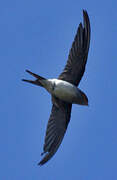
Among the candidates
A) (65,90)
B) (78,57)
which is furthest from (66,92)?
(78,57)

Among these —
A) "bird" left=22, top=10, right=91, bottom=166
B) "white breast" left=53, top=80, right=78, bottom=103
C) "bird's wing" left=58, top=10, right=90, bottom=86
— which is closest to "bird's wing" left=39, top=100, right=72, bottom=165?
"bird" left=22, top=10, right=91, bottom=166

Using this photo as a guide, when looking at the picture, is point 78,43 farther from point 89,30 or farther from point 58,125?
point 58,125

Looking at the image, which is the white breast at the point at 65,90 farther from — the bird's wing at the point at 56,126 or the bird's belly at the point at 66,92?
the bird's wing at the point at 56,126

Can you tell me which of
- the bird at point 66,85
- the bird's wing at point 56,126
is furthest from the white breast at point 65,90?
the bird's wing at point 56,126

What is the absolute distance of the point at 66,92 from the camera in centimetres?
2039

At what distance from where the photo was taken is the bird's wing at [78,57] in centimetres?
A: 2047

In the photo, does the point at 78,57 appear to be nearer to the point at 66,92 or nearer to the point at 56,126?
the point at 66,92

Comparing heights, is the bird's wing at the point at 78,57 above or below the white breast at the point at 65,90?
above

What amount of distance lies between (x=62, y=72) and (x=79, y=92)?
0.48 meters

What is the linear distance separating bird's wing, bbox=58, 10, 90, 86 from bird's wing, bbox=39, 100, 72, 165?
0.54 m

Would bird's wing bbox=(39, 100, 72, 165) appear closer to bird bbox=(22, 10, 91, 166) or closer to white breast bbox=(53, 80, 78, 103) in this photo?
bird bbox=(22, 10, 91, 166)

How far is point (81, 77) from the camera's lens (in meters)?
20.7

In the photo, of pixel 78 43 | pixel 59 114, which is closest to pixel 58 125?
pixel 59 114

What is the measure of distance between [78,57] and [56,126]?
138 cm
